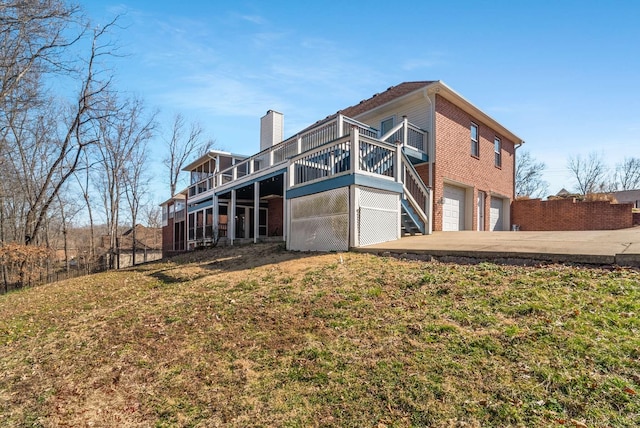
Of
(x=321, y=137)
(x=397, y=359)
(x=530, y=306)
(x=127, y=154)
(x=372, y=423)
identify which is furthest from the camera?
(x=127, y=154)

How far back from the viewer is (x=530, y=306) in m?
4.02

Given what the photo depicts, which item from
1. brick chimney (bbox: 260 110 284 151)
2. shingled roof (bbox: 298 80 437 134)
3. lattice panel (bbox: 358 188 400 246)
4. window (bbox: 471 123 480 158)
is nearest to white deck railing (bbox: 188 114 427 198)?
lattice panel (bbox: 358 188 400 246)

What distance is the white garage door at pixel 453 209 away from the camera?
1327 centimetres

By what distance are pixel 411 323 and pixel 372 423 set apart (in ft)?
5.28

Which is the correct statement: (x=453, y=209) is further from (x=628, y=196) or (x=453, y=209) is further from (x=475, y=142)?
(x=628, y=196)

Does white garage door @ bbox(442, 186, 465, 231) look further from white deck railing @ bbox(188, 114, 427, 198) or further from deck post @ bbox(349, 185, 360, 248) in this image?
Answer: deck post @ bbox(349, 185, 360, 248)

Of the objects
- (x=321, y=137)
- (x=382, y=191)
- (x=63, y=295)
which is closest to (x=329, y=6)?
(x=321, y=137)


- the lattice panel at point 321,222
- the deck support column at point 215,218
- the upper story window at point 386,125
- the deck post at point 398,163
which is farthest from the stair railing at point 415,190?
the deck support column at point 215,218

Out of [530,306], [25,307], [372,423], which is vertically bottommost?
[25,307]

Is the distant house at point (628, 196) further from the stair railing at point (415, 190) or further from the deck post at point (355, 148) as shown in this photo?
the deck post at point (355, 148)

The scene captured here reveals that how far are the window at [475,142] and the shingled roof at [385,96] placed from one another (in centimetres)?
328

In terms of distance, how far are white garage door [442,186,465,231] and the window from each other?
1856 millimetres

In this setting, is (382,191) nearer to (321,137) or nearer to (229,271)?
(321,137)

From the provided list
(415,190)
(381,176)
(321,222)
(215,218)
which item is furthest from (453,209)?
(215,218)
